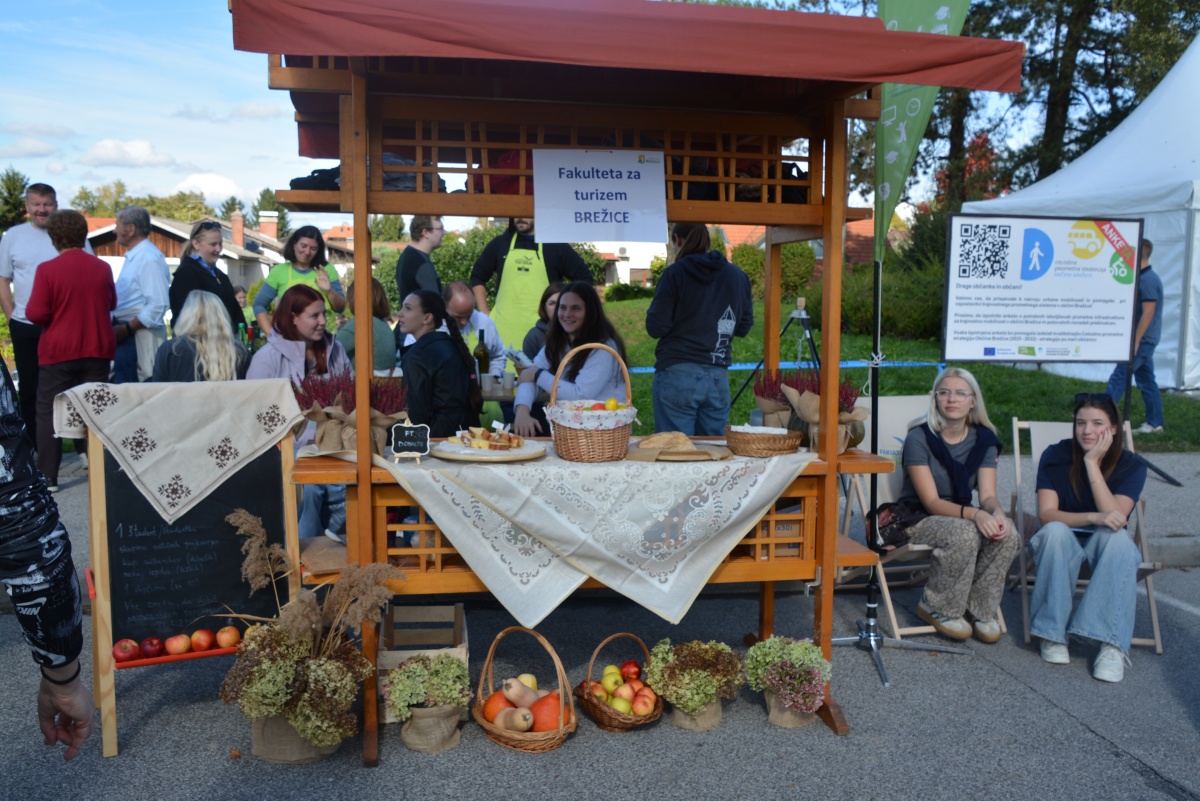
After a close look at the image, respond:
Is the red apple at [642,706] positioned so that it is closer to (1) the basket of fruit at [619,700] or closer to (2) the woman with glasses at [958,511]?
(1) the basket of fruit at [619,700]

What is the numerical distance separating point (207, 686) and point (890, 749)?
2.84 meters

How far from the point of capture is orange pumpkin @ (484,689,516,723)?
A: 3.66 m

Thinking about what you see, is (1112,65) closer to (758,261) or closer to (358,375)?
(758,261)

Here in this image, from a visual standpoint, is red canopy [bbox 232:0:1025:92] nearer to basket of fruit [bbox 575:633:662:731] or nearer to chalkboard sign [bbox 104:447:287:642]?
chalkboard sign [bbox 104:447:287:642]

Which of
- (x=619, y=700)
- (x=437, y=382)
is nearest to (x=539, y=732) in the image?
(x=619, y=700)

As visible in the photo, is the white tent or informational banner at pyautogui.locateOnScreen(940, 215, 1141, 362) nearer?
informational banner at pyautogui.locateOnScreen(940, 215, 1141, 362)

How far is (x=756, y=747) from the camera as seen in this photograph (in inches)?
144

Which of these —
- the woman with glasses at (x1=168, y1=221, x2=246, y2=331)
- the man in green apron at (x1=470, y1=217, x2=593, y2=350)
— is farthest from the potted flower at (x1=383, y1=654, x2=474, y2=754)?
the woman with glasses at (x1=168, y1=221, x2=246, y2=331)

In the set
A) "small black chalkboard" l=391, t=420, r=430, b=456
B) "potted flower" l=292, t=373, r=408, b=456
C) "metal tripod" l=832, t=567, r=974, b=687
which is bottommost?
"metal tripod" l=832, t=567, r=974, b=687

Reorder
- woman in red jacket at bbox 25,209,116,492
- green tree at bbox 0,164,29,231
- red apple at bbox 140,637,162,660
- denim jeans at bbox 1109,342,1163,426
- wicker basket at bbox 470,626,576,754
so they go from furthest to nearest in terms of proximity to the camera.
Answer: green tree at bbox 0,164,29,231 → denim jeans at bbox 1109,342,1163,426 → woman in red jacket at bbox 25,209,116,492 → red apple at bbox 140,637,162,660 → wicker basket at bbox 470,626,576,754

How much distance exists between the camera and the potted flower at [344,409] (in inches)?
147

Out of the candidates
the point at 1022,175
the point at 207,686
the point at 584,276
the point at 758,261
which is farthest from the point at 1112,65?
the point at 207,686

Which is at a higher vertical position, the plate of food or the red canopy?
the red canopy

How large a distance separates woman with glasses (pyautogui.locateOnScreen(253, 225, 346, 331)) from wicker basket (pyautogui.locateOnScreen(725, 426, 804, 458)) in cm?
410
